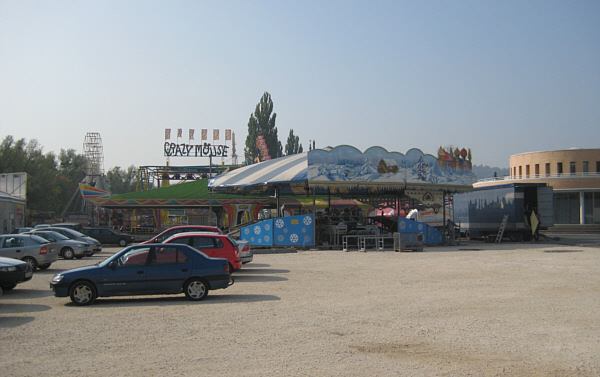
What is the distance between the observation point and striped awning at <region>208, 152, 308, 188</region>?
1168 inches

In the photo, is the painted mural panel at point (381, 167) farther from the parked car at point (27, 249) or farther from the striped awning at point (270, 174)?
the parked car at point (27, 249)

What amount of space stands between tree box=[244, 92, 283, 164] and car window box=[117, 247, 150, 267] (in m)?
67.9

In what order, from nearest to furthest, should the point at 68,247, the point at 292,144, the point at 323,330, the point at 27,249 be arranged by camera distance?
1. the point at 323,330
2. the point at 27,249
3. the point at 68,247
4. the point at 292,144

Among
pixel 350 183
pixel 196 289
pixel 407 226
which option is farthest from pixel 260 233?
pixel 196 289

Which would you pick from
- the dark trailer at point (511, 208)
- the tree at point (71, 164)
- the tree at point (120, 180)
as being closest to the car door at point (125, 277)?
the dark trailer at point (511, 208)

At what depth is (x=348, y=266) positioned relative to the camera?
20.7 m

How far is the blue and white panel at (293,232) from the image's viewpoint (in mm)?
30109

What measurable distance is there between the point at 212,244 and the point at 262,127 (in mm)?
65256

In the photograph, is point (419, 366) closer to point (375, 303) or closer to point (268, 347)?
point (268, 347)

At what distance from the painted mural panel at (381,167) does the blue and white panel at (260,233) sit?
3821 mm

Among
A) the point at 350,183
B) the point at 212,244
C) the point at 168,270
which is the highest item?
the point at 350,183

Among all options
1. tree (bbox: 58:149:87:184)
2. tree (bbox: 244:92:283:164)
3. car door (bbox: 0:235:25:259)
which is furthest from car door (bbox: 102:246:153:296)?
tree (bbox: 58:149:87:184)

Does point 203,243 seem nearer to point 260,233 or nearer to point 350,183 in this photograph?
point 260,233

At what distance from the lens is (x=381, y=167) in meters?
30.9
